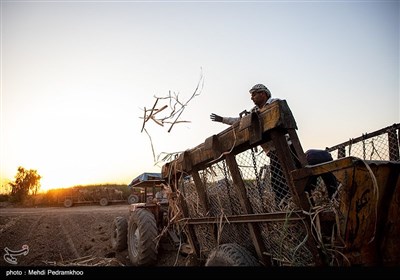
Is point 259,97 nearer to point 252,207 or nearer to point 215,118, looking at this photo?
point 215,118

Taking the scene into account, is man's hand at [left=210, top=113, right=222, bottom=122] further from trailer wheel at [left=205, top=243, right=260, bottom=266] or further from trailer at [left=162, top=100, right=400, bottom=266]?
trailer wheel at [left=205, top=243, right=260, bottom=266]

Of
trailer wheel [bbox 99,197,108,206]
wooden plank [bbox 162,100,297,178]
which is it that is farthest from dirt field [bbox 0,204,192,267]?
trailer wheel [bbox 99,197,108,206]

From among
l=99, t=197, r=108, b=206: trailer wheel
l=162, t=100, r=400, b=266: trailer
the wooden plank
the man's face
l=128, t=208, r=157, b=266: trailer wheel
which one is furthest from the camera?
l=99, t=197, r=108, b=206: trailer wheel

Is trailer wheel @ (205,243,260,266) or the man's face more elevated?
the man's face

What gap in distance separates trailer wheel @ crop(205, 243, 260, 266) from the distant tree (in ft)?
98.5

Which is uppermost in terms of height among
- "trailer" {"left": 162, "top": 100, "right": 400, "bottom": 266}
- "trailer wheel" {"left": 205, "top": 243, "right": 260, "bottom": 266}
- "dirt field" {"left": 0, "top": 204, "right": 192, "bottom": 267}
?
"trailer" {"left": 162, "top": 100, "right": 400, "bottom": 266}

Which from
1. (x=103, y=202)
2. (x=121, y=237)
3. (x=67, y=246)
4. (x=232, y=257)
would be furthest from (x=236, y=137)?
(x=103, y=202)

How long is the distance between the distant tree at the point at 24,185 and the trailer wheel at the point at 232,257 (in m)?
30.0

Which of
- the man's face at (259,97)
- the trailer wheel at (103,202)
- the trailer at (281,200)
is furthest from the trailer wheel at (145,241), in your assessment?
the trailer wheel at (103,202)

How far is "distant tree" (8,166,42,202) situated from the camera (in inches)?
1063

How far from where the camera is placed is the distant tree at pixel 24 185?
27.0 m

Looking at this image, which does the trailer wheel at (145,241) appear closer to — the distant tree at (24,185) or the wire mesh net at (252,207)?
the wire mesh net at (252,207)

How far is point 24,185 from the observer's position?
2755 centimetres

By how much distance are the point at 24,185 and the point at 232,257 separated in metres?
31.7
